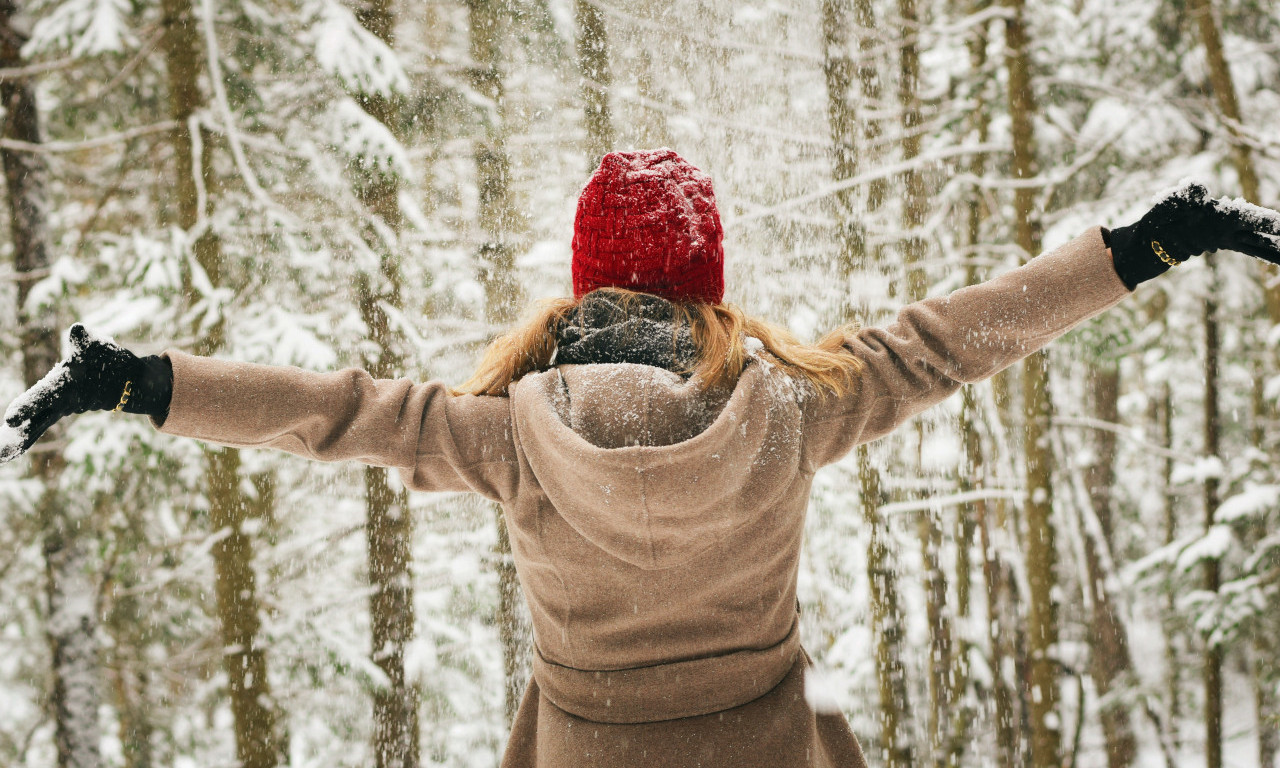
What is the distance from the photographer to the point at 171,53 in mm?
4852

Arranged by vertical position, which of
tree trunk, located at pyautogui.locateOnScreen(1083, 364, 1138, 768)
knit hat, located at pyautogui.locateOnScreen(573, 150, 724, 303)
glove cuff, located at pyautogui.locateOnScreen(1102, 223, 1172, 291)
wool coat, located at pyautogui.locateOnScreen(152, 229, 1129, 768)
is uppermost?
knit hat, located at pyautogui.locateOnScreen(573, 150, 724, 303)

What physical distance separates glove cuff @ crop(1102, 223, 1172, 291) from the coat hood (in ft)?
2.43

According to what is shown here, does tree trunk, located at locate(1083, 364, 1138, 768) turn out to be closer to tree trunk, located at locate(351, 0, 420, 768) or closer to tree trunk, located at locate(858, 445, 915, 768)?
tree trunk, located at locate(858, 445, 915, 768)

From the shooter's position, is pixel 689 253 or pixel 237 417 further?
pixel 689 253

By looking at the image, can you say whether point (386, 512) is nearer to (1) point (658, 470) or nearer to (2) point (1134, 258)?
(1) point (658, 470)

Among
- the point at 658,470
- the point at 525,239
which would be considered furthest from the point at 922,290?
the point at 658,470

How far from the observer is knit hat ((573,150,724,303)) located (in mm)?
1589

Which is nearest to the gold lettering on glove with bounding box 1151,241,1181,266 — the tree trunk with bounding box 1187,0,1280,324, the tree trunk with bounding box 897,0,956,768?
the tree trunk with bounding box 897,0,956,768

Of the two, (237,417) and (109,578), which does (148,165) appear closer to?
(109,578)

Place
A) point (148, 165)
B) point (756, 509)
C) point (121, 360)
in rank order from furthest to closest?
point (148, 165) < point (756, 509) < point (121, 360)

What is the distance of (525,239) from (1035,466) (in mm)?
4057

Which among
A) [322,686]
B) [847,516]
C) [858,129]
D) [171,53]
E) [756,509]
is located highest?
[171,53]

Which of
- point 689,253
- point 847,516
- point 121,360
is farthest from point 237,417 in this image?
point 847,516

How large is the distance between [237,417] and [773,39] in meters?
5.35
